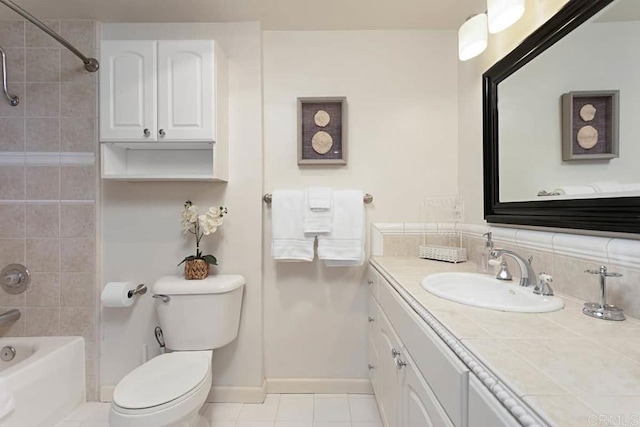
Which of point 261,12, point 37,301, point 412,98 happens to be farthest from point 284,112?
point 37,301

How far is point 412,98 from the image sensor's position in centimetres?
188

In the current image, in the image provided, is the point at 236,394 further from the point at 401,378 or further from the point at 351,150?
the point at 351,150

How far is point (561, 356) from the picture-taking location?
603 millimetres

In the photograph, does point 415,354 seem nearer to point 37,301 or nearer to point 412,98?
point 412,98

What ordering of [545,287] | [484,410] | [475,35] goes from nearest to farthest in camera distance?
[484,410] → [545,287] → [475,35]

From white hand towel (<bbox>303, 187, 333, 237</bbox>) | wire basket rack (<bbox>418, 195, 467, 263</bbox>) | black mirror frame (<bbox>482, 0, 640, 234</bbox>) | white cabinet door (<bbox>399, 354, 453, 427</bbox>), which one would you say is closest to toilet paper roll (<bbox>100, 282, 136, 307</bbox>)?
white hand towel (<bbox>303, 187, 333, 237</bbox>)

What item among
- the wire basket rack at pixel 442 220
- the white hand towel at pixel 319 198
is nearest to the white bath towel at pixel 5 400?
the white hand towel at pixel 319 198

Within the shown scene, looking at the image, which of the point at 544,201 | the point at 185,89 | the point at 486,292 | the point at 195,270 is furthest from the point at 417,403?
the point at 185,89

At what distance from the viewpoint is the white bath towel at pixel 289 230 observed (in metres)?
1.75

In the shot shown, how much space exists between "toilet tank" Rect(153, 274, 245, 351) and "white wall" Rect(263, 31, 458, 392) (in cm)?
33

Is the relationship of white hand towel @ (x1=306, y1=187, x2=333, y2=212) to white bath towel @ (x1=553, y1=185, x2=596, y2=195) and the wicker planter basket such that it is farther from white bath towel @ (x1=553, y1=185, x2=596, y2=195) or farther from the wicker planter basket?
white bath towel @ (x1=553, y1=185, x2=596, y2=195)

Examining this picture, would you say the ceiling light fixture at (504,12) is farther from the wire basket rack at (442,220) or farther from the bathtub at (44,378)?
the bathtub at (44,378)

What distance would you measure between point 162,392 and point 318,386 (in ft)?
3.11

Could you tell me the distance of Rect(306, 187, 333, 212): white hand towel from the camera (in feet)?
5.63
